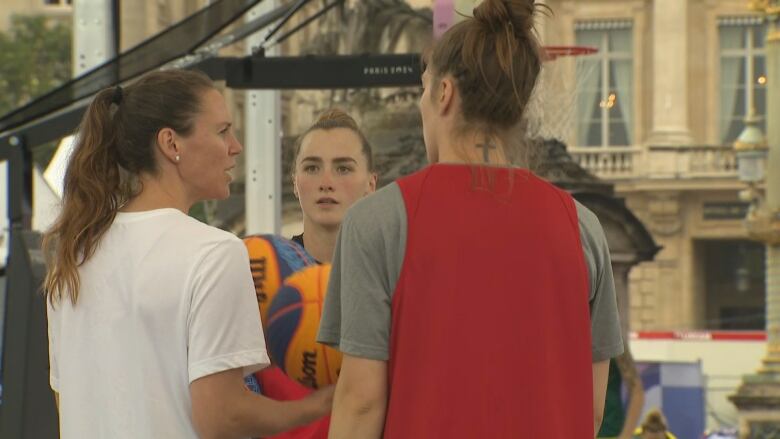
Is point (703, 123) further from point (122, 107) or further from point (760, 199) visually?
point (122, 107)

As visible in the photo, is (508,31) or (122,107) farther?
(122,107)

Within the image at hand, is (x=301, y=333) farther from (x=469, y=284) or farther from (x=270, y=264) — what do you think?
(x=469, y=284)

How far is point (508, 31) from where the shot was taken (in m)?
2.97

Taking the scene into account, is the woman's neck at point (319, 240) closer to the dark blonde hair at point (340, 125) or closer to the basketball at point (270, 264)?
the dark blonde hair at point (340, 125)

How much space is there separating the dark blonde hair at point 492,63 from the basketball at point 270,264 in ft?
1.98

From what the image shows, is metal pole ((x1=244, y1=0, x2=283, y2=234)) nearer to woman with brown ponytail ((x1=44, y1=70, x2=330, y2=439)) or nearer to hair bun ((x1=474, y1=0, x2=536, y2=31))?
woman with brown ponytail ((x1=44, y1=70, x2=330, y2=439))

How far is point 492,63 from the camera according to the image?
9.67 ft

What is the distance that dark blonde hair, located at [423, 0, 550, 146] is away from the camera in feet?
9.66

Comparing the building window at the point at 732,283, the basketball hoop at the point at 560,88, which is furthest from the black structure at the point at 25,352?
the building window at the point at 732,283

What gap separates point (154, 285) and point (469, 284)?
0.54 metres

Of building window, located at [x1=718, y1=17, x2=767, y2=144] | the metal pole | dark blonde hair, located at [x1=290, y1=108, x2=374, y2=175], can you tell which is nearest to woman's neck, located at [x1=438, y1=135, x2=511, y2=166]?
dark blonde hair, located at [x1=290, y1=108, x2=374, y2=175]

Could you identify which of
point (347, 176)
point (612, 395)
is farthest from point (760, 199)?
point (347, 176)

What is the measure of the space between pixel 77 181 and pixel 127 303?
10.0 inches

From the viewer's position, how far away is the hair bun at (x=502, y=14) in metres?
2.98
